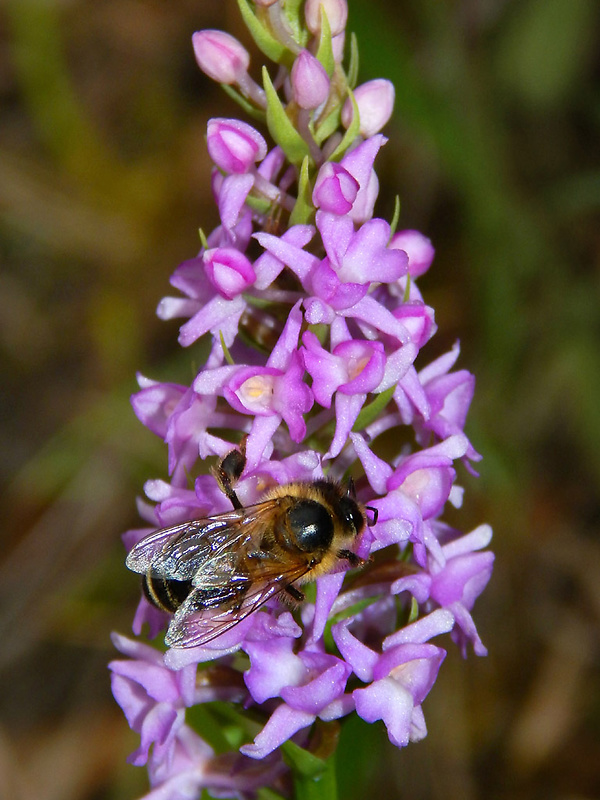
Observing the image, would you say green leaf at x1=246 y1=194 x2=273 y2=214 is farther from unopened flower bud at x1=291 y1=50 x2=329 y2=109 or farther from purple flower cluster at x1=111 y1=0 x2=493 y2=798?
unopened flower bud at x1=291 y1=50 x2=329 y2=109

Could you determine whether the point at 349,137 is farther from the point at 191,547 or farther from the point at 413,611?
the point at 413,611

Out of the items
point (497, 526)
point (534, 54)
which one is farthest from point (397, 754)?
point (534, 54)

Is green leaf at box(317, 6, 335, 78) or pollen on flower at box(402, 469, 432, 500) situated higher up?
green leaf at box(317, 6, 335, 78)

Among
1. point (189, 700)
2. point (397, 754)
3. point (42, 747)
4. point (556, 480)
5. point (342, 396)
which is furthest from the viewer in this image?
point (556, 480)

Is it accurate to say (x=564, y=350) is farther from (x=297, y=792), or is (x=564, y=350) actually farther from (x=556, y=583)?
(x=297, y=792)

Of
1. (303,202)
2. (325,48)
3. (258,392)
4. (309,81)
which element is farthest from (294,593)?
(325,48)

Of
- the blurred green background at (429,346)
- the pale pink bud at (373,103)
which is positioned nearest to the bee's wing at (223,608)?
the pale pink bud at (373,103)

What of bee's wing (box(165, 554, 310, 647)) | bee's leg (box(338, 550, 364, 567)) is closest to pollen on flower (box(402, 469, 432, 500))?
bee's leg (box(338, 550, 364, 567))
